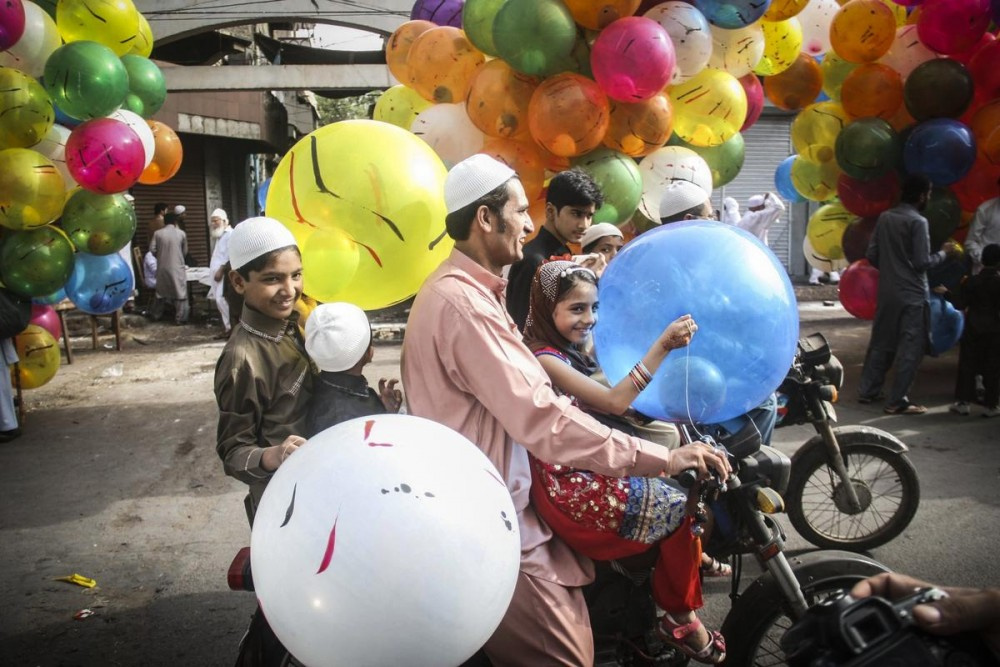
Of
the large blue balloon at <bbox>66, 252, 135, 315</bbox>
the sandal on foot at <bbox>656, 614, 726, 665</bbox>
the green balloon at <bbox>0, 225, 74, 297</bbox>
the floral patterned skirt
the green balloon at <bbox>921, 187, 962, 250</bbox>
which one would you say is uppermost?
the floral patterned skirt

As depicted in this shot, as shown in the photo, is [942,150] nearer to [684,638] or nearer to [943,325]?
[943,325]

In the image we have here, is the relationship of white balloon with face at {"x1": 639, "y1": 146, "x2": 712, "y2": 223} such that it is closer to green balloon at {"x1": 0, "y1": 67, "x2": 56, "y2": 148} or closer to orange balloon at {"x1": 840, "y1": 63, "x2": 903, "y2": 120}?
orange balloon at {"x1": 840, "y1": 63, "x2": 903, "y2": 120}

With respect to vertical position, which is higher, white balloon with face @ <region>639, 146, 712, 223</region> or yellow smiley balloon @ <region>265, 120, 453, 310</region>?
yellow smiley balloon @ <region>265, 120, 453, 310</region>

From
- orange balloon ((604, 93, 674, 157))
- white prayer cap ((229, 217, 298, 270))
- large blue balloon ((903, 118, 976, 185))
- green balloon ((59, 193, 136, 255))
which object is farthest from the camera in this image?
large blue balloon ((903, 118, 976, 185))

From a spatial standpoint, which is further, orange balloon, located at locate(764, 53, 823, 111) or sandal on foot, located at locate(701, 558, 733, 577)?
orange balloon, located at locate(764, 53, 823, 111)

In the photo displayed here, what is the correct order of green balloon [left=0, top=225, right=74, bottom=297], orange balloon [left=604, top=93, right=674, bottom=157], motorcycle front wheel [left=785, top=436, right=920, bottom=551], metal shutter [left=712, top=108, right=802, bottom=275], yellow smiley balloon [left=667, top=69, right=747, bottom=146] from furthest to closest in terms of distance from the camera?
1. metal shutter [left=712, top=108, right=802, bottom=275]
2. green balloon [left=0, top=225, right=74, bottom=297]
3. yellow smiley balloon [left=667, top=69, right=747, bottom=146]
4. orange balloon [left=604, top=93, right=674, bottom=157]
5. motorcycle front wheel [left=785, top=436, right=920, bottom=551]

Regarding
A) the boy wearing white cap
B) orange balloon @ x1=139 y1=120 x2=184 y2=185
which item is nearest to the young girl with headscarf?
the boy wearing white cap

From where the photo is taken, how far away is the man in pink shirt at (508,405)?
6.02 feet

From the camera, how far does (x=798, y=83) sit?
22.6ft

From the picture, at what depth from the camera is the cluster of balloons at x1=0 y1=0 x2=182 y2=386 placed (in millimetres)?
5566

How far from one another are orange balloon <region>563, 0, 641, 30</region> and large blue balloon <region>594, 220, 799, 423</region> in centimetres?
265

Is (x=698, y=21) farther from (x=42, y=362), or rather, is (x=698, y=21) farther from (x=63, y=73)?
(x=42, y=362)

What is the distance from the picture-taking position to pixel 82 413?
7.26 meters

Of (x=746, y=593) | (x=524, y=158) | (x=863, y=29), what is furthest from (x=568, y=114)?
(x=863, y=29)
